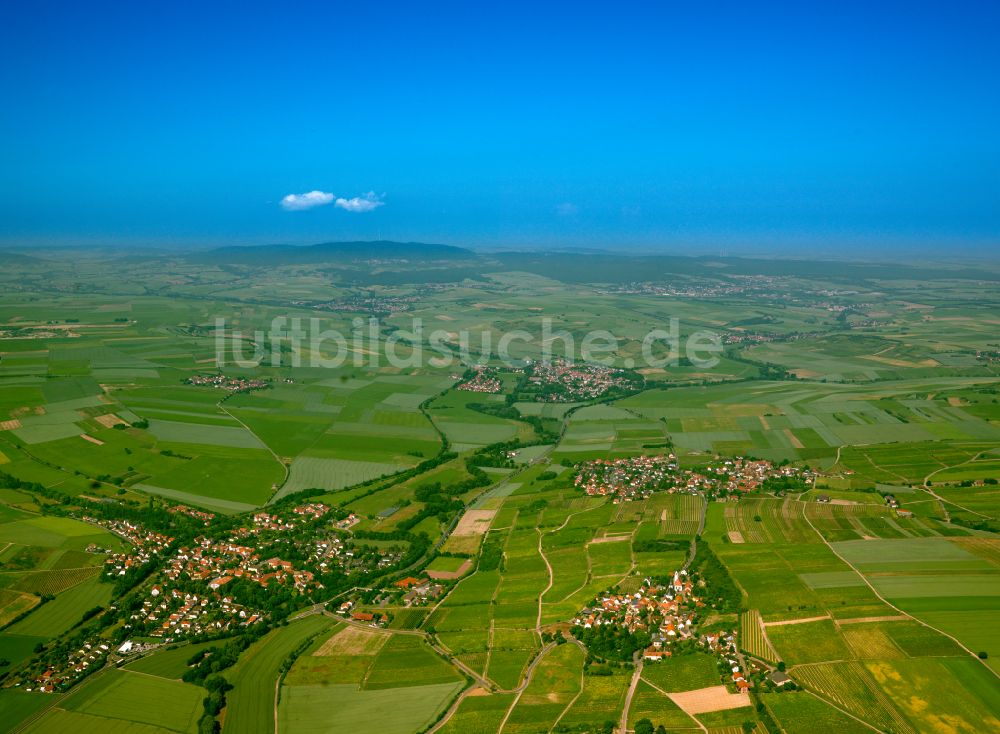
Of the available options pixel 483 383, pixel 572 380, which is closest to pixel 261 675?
pixel 483 383

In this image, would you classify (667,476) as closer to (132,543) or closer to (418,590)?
(418,590)

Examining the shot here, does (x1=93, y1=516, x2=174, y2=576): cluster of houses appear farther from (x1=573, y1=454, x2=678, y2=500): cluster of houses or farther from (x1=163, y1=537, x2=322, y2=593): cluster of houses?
(x1=573, y1=454, x2=678, y2=500): cluster of houses

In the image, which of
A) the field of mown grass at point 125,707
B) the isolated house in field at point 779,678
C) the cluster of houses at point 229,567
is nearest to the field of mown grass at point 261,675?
the field of mown grass at point 125,707

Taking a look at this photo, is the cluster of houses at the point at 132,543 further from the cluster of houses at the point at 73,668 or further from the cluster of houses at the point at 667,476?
the cluster of houses at the point at 667,476

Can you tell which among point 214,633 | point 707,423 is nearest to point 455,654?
point 214,633

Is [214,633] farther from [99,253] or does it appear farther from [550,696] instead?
[99,253]
